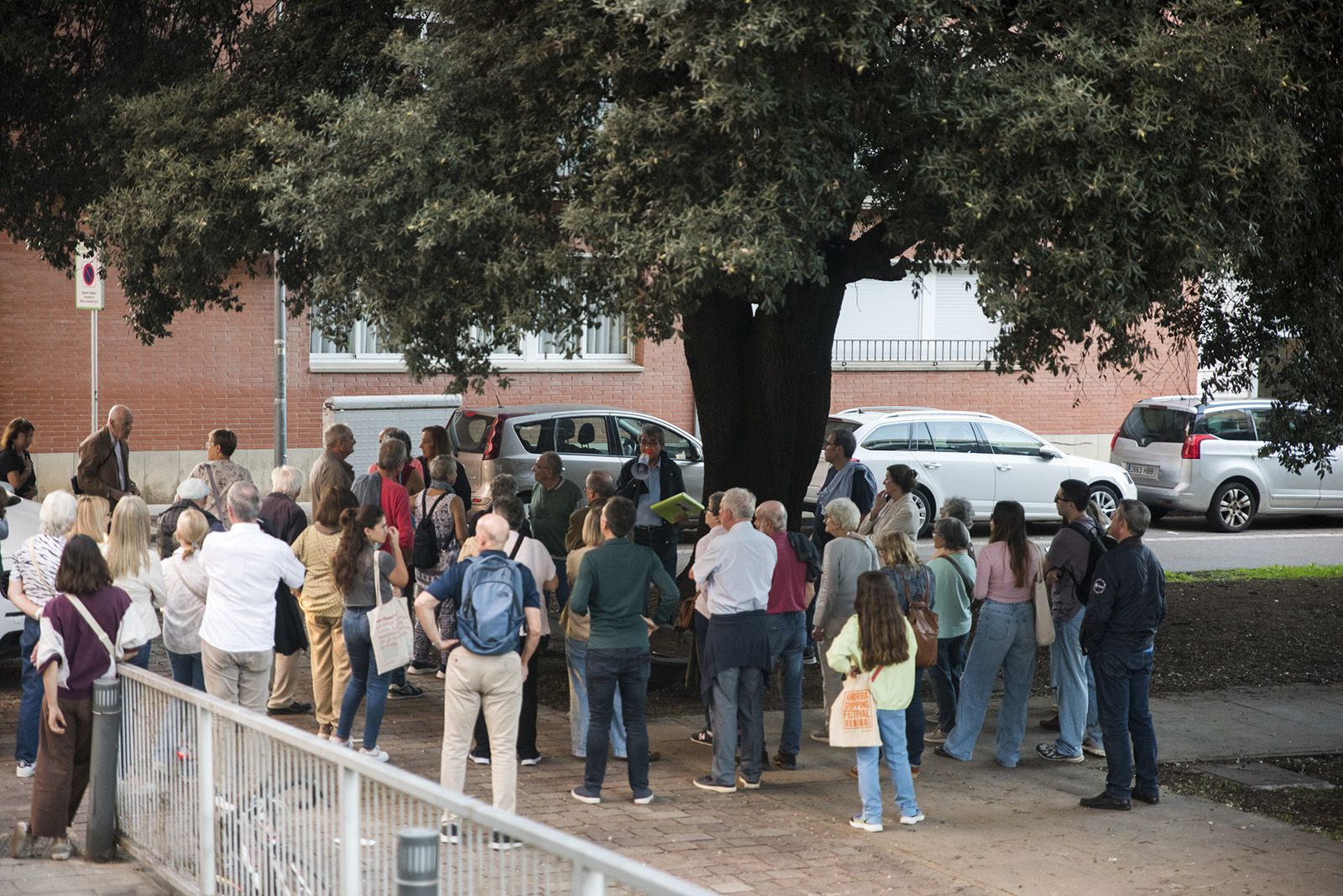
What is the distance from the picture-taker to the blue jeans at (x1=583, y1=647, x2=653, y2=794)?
308 inches

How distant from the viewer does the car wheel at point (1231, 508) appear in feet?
69.2

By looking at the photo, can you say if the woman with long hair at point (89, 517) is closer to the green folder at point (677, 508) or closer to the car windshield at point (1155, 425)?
the green folder at point (677, 508)

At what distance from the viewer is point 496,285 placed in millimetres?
8422

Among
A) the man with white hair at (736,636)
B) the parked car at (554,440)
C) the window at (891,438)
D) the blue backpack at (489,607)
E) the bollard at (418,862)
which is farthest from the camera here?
the window at (891,438)

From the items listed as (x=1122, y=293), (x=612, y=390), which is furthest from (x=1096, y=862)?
(x=612, y=390)

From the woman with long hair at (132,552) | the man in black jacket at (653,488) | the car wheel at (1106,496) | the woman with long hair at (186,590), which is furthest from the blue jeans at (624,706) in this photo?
the car wheel at (1106,496)

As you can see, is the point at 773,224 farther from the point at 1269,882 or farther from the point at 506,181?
the point at 1269,882

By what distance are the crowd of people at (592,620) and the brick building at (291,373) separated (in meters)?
9.50

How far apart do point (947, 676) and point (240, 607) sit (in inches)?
174

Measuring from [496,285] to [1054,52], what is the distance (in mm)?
3410

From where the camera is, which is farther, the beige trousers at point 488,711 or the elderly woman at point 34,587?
the elderly woman at point 34,587

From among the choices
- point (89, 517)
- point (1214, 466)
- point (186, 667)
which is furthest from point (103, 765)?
point (1214, 466)

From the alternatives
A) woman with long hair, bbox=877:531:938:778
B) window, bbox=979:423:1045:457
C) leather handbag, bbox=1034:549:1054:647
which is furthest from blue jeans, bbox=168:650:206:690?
window, bbox=979:423:1045:457

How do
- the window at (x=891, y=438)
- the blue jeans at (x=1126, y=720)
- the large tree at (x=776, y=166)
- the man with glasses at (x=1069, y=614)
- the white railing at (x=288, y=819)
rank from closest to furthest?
the white railing at (x=288, y=819)
the large tree at (x=776, y=166)
the blue jeans at (x=1126, y=720)
the man with glasses at (x=1069, y=614)
the window at (x=891, y=438)
